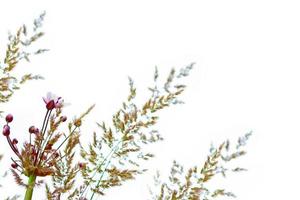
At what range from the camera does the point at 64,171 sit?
2309 mm

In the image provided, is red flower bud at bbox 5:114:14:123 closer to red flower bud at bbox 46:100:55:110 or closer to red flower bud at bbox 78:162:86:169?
red flower bud at bbox 46:100:55:110

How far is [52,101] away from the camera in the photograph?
2230 mm

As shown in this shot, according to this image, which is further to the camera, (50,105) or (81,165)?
(81,165)

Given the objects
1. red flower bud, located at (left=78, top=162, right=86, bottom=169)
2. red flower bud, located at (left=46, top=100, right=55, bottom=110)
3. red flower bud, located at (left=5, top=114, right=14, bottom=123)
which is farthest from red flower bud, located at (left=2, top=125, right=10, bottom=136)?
red flower bud, located at (left=78, top=162, right=86, bottom=169)

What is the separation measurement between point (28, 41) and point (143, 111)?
78 cm

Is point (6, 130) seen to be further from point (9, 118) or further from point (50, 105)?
point (50, 105)

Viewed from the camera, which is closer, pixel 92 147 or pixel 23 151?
pixel 23 151

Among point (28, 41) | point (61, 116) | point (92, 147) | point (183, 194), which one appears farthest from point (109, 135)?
point (28, 41)

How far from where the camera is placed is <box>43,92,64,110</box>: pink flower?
2.22 meters

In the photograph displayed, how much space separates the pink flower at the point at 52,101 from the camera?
2.22m

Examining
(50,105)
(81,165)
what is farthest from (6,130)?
(81,165)

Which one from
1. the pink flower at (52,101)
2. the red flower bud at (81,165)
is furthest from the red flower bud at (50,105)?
the red flower bud at (81,165)

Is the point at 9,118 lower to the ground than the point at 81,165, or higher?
higher

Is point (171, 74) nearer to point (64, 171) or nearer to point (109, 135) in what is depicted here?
point (109, 135)
